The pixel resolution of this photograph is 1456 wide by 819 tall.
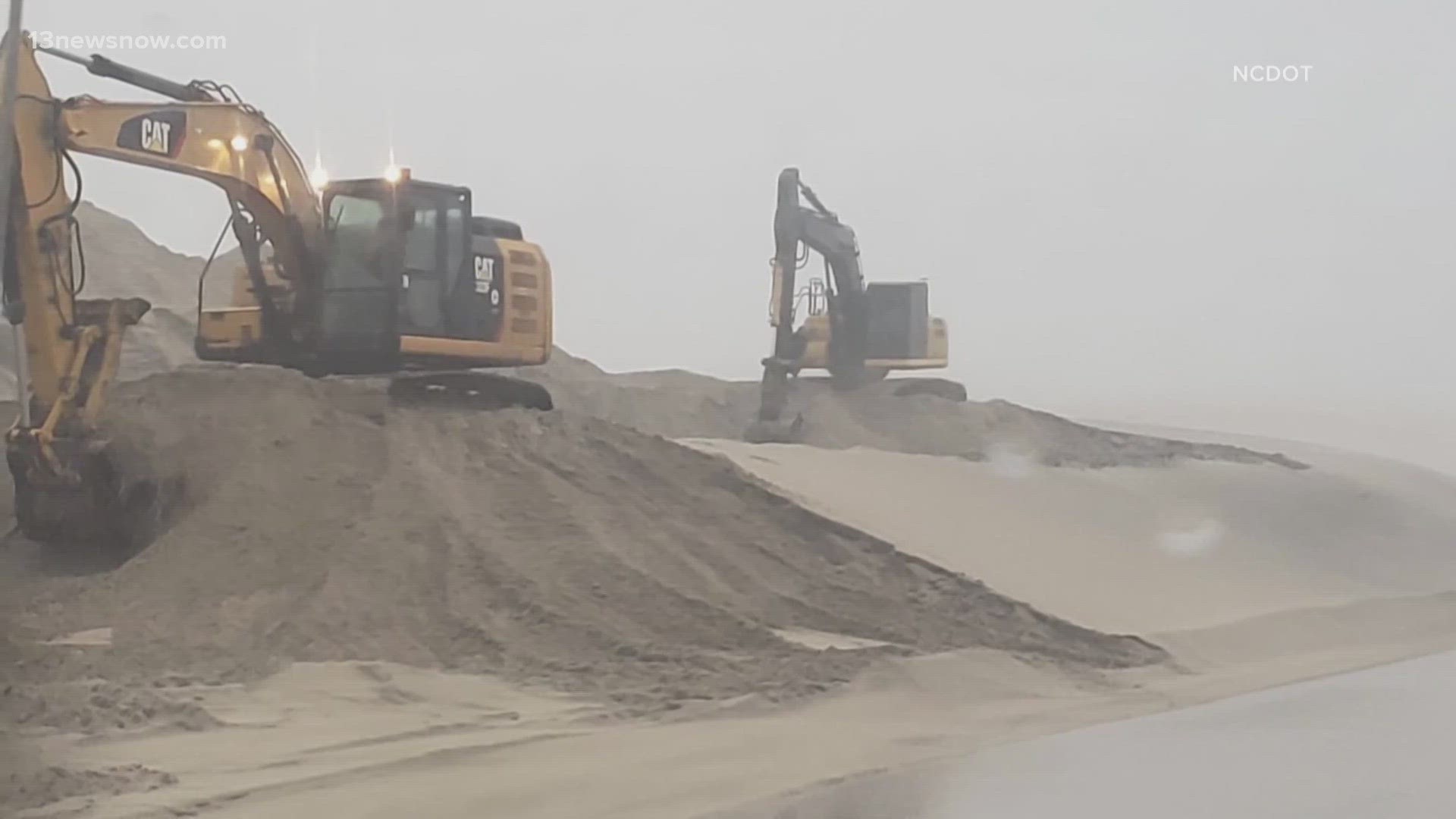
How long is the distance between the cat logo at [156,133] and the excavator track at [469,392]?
4.99ft

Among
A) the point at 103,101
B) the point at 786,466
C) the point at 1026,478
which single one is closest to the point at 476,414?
the point at 786,466

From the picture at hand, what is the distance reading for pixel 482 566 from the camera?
6.50 metres

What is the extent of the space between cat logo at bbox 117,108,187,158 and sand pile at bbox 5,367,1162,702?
3.52ft

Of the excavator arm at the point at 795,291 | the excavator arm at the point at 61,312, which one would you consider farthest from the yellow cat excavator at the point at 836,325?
the excavator arm at the point at 61,312

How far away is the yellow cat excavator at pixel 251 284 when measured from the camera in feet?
22.4

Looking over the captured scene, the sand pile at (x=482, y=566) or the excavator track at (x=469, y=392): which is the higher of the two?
the excavator track at (x=469, y=392)

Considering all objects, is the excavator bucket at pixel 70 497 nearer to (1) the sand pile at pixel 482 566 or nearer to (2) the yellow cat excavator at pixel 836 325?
(1) the sand pile at pixel 482 566

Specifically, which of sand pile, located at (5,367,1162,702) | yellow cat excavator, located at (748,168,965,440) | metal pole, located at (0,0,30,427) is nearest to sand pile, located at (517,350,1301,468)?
yellow cat excavator, located at (748,168,965,440)

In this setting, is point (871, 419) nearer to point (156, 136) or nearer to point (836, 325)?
point (836, 325)

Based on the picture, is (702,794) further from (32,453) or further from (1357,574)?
(1357,574)

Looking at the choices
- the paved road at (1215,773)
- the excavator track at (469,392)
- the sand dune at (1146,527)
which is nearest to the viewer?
the paved road at (1215,773)

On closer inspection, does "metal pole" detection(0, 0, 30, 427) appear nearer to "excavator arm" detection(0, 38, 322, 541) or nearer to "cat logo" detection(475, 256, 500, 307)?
"excavator arm" detection(0, 38, 322, 541)

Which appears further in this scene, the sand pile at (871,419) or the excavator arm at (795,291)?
the excavator arm at (795,291)

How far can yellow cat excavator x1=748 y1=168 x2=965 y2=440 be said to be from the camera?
11.5m
